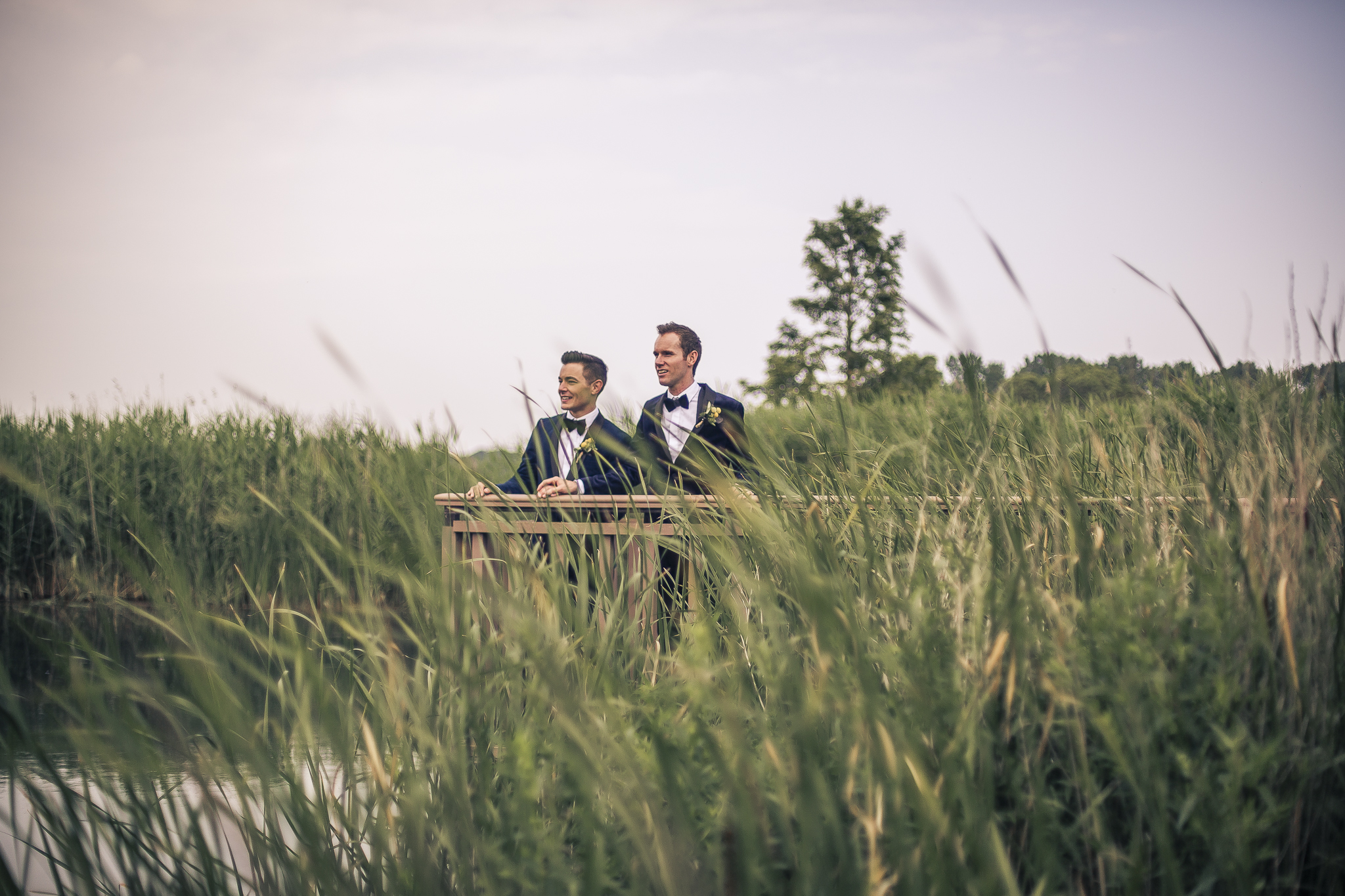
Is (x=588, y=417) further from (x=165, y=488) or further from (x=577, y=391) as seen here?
(x=165, y=488)

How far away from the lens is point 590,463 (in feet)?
14.2

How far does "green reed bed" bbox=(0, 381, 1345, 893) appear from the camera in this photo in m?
1.22

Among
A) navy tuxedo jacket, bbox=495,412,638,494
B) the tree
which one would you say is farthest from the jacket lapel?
the tree

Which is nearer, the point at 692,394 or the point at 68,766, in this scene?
the point at 68,766

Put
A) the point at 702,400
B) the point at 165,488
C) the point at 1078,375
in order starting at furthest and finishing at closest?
1. the point at 165,488
2. the point at 702,400
3. the point at 1078,375

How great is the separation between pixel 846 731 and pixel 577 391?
11.1ft

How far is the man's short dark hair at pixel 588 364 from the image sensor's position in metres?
4.83

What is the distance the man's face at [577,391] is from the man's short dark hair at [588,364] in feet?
0.10

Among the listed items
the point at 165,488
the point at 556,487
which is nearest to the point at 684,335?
the point at 556,487

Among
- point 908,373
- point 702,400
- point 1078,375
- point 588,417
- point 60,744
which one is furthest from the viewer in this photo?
point 908,373

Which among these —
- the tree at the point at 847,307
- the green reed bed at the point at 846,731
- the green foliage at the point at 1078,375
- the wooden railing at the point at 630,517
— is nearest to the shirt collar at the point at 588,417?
the wooden railing at the point at 630,517

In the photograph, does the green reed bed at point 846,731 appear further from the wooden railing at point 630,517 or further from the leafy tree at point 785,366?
the leafy tree at point 785,366

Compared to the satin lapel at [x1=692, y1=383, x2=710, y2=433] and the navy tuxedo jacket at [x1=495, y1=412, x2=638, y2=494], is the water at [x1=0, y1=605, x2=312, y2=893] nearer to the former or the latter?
the navy tuxedo jacket at [x1=495, y1=412, x2=638, y2=494]

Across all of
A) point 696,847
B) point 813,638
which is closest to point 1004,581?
point 813,638
